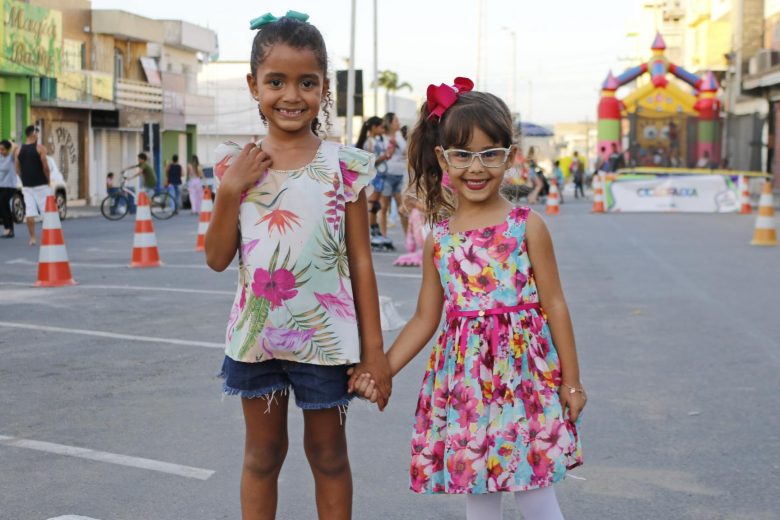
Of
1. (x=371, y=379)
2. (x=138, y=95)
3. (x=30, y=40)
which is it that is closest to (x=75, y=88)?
(x=30, y=40)

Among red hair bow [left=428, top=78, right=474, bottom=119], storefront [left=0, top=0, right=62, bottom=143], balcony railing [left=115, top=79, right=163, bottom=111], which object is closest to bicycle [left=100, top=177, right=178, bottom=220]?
storefront [left=0, top=0, right=62, bottom=143]

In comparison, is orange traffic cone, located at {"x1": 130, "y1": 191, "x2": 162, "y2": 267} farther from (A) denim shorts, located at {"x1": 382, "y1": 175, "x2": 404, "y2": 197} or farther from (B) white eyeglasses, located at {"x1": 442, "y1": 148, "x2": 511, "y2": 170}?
(B) white eyeglasses, located at {"x1": 442, "y1": 148, "x2": 511, "y2": 170}

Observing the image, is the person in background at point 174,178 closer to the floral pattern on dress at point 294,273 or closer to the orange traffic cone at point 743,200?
the orange traffic cone at point 743,200

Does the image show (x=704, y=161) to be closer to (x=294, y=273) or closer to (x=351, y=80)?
(x=351, y=80)

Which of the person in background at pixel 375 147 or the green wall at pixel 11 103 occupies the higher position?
the green wall at pixel 11 103

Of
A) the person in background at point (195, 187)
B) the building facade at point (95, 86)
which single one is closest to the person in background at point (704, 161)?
the person in background at point (195, 187)

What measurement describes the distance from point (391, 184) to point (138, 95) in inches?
1237

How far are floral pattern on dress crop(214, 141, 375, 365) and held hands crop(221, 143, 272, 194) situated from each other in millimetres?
42

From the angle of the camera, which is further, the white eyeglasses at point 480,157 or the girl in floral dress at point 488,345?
the white eyeglasses at point 480,157

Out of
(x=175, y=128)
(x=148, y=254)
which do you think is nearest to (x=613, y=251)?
(x=148, y=254)

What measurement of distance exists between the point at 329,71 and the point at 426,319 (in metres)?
0.81

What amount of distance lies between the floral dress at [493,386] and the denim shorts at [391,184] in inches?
481

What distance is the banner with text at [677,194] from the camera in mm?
29938

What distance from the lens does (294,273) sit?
11.2ft
